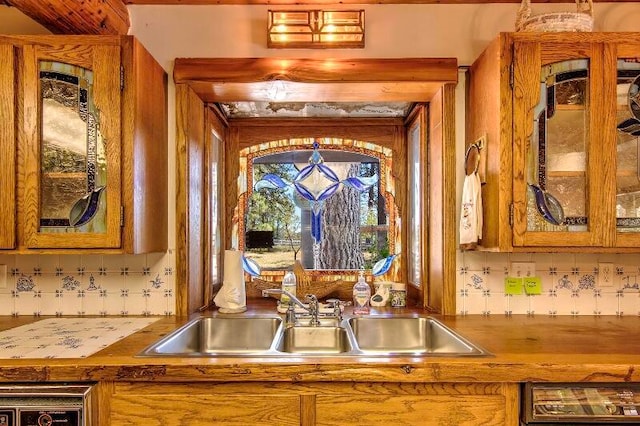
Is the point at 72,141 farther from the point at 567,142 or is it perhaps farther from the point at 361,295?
the point at 567,142

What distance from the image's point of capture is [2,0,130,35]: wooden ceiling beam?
5.30 feet

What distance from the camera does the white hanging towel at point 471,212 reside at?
182 centimetres

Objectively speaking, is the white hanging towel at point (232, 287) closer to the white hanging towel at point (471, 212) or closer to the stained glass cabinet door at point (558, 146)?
the white hanging towel at point (471, 212)

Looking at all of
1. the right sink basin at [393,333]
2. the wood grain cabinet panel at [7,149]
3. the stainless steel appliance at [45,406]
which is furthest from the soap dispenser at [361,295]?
the wood grain cabinet panel at [7,149]

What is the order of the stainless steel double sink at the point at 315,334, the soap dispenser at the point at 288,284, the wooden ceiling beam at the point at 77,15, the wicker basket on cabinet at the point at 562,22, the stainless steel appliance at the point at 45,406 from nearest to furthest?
the stainless steel appliance at the point at 45,406, the wooden ceiling beam at the point at 77,15, the wicker basket on cabinet at the point at 562,22, the stainless steel double sink at the point at 315,334, the soap dispenser at the point at 288,284

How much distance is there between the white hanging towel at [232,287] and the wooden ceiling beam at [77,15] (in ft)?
3.54

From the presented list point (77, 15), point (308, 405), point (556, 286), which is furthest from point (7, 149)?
point (556, 286)

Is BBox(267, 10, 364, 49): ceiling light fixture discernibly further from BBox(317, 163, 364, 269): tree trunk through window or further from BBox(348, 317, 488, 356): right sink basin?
BBox(348, 317, 488, 356): right sink basin

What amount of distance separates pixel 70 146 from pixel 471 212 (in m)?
1.55

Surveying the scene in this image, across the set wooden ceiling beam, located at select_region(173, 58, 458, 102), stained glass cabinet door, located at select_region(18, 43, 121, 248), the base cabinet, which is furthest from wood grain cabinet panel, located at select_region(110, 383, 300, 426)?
wooden ceiling beam, located at select_region(173, 58, 458, 102)

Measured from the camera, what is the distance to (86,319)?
1963 millimetres

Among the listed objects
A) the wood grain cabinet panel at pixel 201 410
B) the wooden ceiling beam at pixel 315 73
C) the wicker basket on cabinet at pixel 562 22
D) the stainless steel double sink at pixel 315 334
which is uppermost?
the wicker basket on cabinet at pixel 562 22

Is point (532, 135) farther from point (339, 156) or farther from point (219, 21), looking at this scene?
point (219, 21)

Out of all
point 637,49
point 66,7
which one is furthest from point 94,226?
point 637,49
